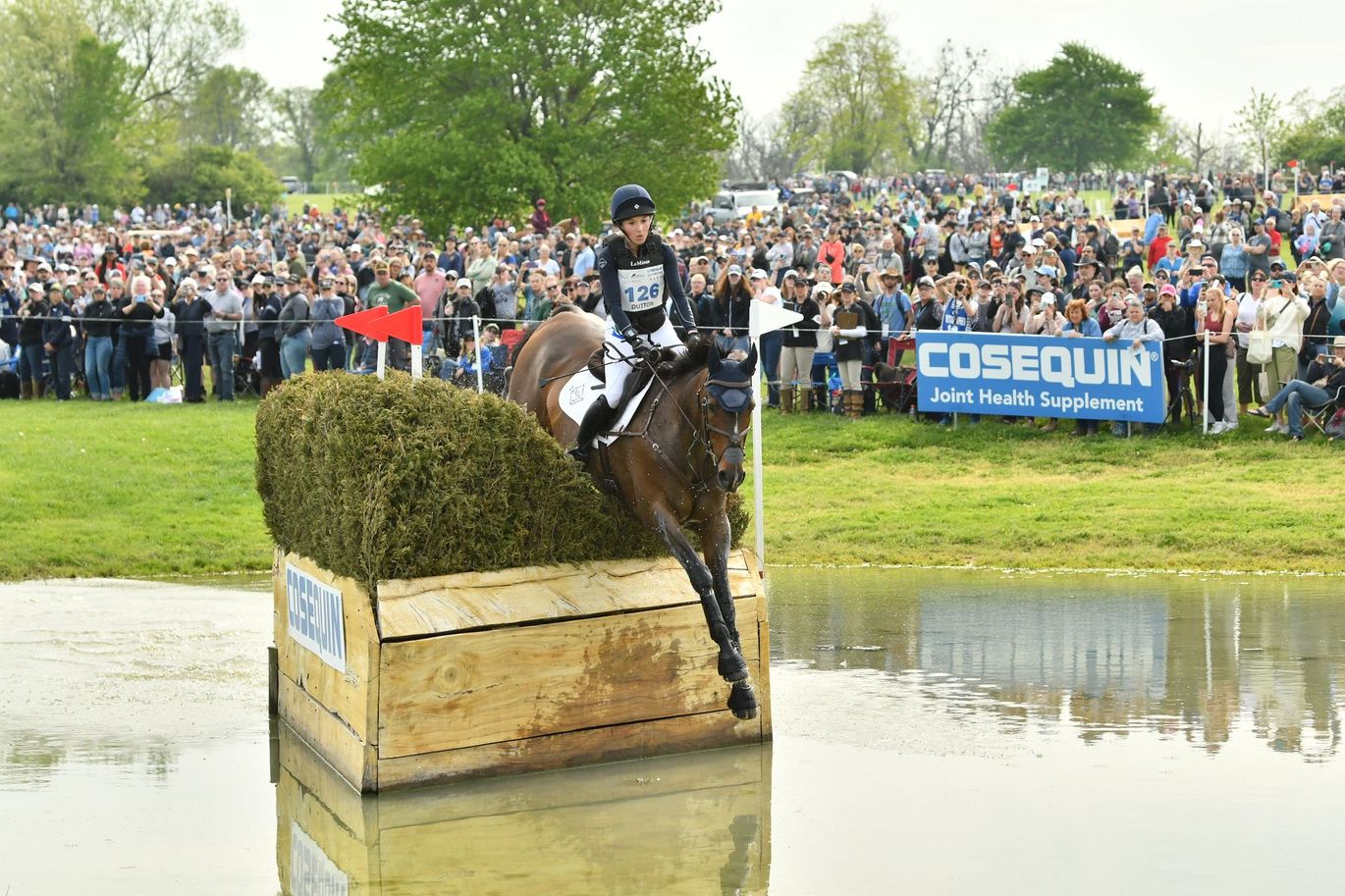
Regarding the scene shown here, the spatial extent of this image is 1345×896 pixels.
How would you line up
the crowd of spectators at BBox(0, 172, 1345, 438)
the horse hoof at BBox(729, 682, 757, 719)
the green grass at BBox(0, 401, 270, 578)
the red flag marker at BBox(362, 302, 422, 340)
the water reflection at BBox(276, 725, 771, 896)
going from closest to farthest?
the water reflection at BBox(276, 725, 771, 896)
the horse hoof at BBox(729, 682, 757, 719)
the red flag marker at BBox(362, 302, 422, 340)
the green grass at BBox(0, 401, 270, 578)
the crowd of spectators at BBox(0, 172, 1345, 438)

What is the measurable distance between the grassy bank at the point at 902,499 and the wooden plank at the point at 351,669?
297 inches

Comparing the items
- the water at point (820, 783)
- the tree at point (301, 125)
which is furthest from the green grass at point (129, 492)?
the tree at point (301, 125)

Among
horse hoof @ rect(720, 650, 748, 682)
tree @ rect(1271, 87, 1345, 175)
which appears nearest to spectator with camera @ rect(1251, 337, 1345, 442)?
horse hoof @ rect(720, 650, 748, 682)

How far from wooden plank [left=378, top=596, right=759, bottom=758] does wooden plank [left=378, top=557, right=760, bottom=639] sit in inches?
2.5

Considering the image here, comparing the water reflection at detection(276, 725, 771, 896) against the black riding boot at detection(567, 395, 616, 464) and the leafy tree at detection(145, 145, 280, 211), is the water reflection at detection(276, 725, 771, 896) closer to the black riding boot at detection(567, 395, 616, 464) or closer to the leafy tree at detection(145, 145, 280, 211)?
the black riding boot at detection(567, 395, 616, 464)

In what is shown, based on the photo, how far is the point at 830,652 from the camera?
12492mm

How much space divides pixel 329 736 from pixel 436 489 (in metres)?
1.67

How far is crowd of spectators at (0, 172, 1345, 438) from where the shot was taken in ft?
69.4

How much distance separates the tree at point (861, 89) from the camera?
110312mm

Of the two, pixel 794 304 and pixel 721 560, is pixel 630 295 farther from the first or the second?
pixel 794 304

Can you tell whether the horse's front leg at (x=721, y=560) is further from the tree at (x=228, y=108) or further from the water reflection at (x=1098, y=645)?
the tree at (x=228, y=108)

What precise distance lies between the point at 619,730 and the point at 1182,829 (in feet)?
10.4

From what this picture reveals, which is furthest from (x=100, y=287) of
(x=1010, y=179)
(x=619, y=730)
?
(x=1010, y=179)

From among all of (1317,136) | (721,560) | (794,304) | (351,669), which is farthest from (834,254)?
(1317,136)
